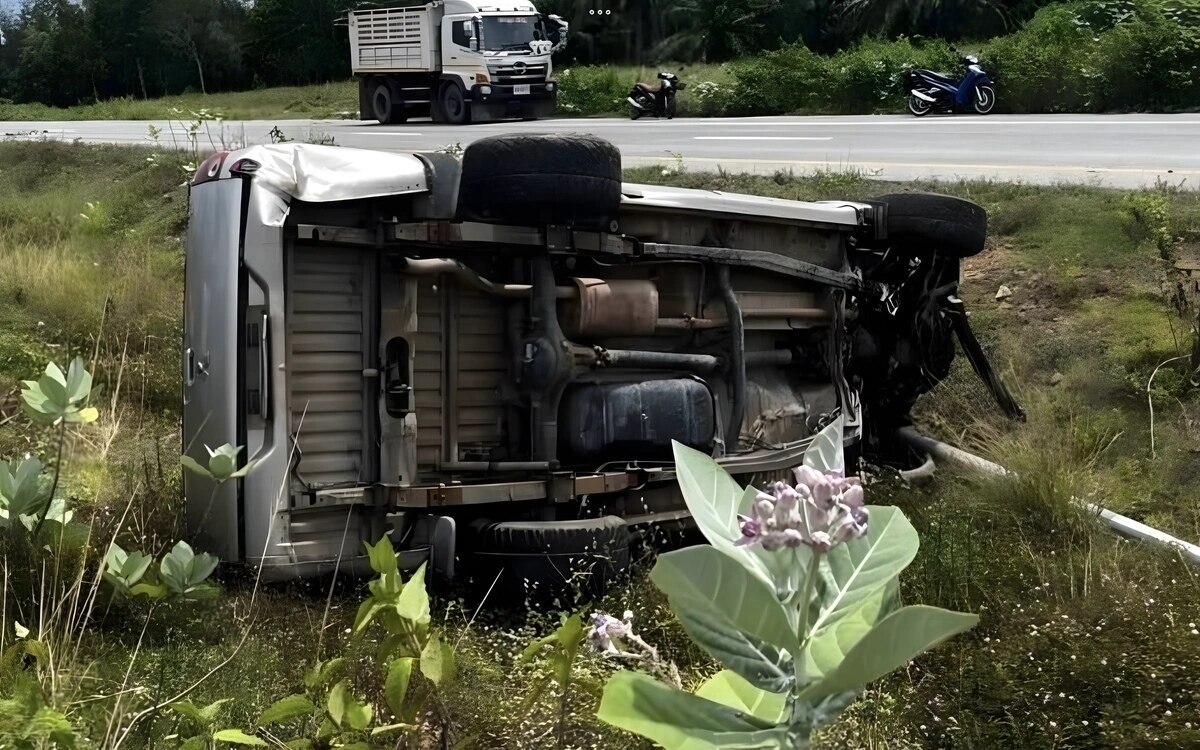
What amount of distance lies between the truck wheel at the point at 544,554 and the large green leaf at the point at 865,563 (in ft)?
10.7

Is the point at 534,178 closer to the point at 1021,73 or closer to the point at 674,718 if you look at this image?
the point at 674,718

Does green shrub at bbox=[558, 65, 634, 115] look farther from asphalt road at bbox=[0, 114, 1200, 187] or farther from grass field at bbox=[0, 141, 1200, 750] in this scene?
grass field at bbox=[0, 141, 1200, 750]

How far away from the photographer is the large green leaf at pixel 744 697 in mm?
1305

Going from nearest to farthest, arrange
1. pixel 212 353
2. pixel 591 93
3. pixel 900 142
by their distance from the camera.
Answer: pixel 212 353, pixel 900 142, pixel 591 93

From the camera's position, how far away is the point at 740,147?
16547 mm

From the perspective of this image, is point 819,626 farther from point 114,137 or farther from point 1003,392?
point 114,137

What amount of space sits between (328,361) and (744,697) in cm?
343

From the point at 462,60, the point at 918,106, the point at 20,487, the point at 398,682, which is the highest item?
the point at 462,60

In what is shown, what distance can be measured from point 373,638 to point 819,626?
3.10m

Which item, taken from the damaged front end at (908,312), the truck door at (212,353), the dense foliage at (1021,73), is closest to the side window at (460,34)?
the dense foliage at (1021,73)

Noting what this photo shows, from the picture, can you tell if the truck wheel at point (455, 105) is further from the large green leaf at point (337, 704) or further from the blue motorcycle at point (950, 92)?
the large green leaf at point (337, 704)

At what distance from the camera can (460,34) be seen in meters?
23.5

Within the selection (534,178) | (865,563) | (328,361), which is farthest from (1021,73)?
(865,563)

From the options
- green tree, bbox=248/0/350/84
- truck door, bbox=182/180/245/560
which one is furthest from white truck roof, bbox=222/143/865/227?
green tree, bbox=248/0/350/84
